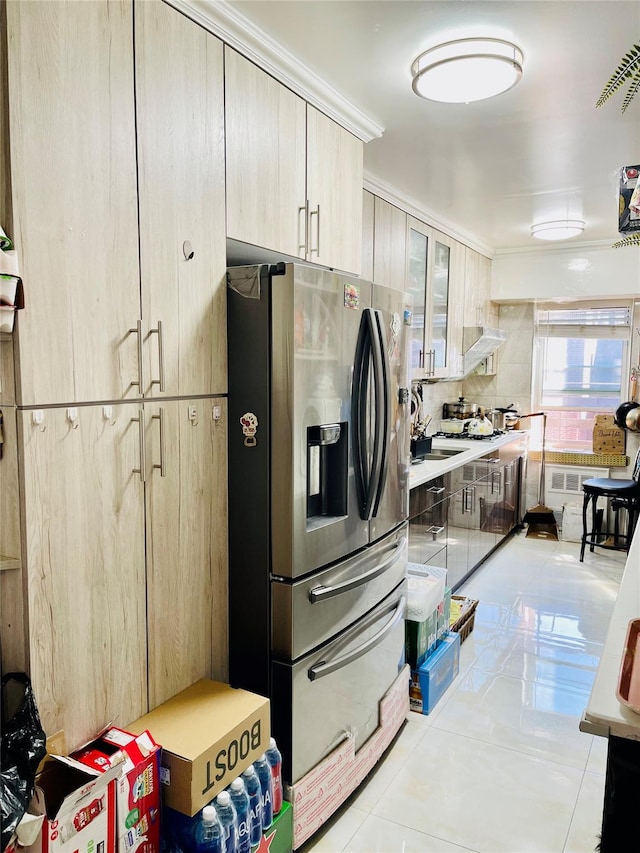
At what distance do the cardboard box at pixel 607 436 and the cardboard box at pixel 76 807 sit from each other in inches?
202

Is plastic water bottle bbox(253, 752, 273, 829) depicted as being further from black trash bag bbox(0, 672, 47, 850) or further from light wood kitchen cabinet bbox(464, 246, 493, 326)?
light wood kitchen cabinet bbox(464, 246, 493, 326)

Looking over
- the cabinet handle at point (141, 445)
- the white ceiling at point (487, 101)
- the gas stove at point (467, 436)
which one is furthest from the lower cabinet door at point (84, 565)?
the gas stove at point (467, 436)

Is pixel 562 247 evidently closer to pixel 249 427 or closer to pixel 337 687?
pixel 249 427

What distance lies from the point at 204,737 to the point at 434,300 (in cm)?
340

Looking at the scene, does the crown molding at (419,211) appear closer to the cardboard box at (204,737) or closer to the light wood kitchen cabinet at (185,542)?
the light wood kitchen cabinet at (185,542)

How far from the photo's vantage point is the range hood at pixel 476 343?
4.98 meters

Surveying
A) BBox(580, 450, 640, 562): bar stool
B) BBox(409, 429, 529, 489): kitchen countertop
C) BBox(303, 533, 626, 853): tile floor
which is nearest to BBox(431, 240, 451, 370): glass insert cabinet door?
BBox(409, 429, 529, 489): kitchen countertop

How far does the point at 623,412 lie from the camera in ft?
17.4

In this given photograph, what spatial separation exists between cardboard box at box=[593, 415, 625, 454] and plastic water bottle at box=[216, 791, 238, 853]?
4.87 m

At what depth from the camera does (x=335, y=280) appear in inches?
76.5

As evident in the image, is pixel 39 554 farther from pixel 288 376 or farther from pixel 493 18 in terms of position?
pixel 493 18

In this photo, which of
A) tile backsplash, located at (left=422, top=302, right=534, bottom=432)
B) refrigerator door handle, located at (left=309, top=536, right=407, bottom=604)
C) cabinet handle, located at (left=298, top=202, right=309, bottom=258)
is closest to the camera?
refrigerator door handle, located at (left=309, top=536, right=407, bottom=604)

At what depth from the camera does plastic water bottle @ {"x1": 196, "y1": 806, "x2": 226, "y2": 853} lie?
149 centimetres

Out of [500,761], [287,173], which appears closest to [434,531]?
[500,761]
